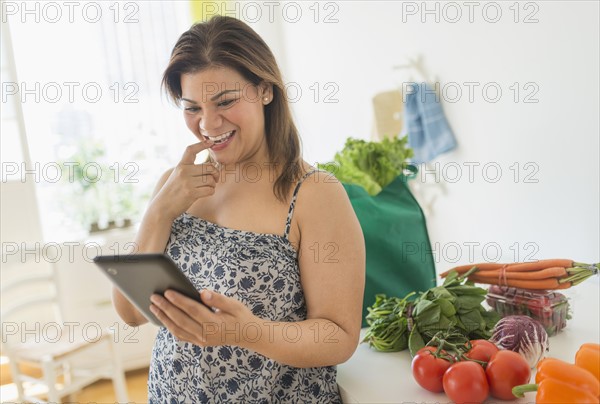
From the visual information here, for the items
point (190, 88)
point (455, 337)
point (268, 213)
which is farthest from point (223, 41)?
point (455, 337)

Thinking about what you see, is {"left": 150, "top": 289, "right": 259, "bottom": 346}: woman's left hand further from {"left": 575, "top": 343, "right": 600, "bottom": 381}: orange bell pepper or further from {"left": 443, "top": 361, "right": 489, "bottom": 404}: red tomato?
{"left": 575, "top": 343, "right": 600, "bottom": 381}: orange bell pepper

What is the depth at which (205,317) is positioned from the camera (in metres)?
0.90

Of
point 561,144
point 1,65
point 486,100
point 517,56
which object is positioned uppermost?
point 1,65

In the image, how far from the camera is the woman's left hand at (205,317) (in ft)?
2.92

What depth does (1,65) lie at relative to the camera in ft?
9.57

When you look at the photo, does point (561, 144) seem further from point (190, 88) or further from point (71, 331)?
point (71, 331)

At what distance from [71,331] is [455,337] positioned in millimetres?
2088

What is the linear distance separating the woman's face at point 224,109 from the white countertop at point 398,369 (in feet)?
1.61

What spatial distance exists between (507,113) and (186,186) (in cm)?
118

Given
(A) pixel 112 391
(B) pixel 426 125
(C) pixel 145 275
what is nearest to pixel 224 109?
(C) pixel 145 275

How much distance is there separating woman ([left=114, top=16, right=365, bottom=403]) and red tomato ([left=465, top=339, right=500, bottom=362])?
21cm

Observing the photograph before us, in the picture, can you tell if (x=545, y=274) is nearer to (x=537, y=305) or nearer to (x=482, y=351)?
(x=537, y=305)

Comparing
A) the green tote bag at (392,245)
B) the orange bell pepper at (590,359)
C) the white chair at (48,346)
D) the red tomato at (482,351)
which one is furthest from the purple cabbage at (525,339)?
the white chair at (48,346)

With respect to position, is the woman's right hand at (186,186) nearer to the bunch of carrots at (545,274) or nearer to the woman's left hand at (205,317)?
the woman's left hand at (205,317)
